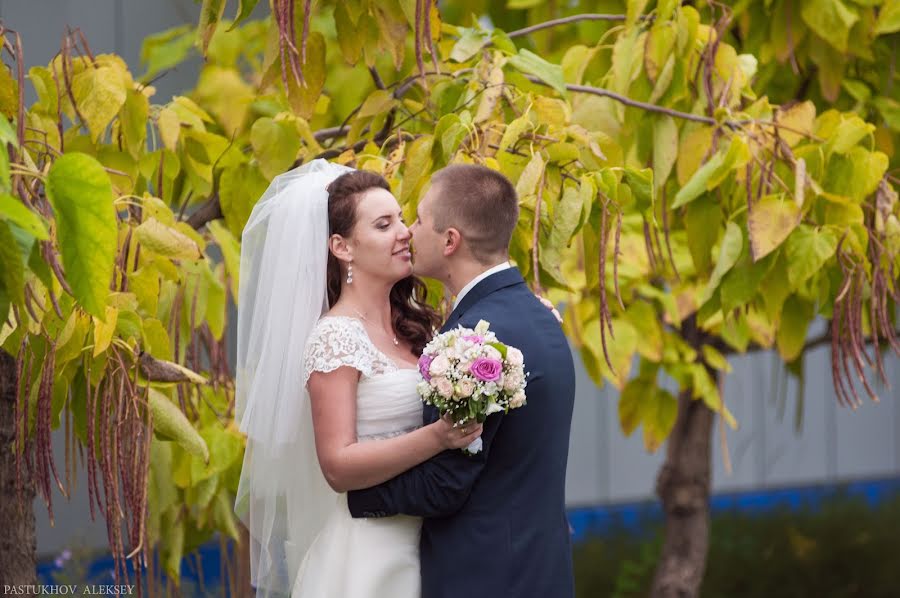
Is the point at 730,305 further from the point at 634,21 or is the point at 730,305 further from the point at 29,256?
the point at 29,256

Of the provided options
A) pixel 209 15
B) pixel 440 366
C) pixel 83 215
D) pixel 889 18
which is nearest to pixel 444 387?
pixel 440 366

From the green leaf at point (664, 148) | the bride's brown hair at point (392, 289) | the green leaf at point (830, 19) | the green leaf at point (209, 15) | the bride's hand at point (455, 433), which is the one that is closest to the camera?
the bride's hand at point (455, 433)

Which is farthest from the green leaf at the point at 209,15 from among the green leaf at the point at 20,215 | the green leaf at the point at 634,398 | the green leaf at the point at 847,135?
the green leaf at the point at 634,398

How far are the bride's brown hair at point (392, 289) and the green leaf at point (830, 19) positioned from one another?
157cm

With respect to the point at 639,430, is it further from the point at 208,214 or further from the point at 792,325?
the point at 208,214

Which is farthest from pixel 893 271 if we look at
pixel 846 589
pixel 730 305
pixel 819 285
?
pixel 846 589

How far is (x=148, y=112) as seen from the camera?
113 inches

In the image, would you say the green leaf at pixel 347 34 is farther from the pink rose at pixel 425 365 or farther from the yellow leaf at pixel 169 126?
the pink rose at pixel 425 365

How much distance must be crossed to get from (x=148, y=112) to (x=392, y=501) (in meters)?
1.12

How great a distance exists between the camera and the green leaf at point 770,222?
8.84ft

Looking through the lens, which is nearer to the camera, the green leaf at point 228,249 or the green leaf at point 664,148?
the green leaf at point 664,148

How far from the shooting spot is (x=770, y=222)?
2.73 metres

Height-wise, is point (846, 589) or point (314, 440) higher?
point (314, 440)

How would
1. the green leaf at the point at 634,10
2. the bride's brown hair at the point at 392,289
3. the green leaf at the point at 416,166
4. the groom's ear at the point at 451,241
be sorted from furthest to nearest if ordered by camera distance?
the green leaf at the point at 634,10, the bride's brown hair at the point at 392,289, the green leaf at the point at 416,166, the groom's ear at the point at 451,241
